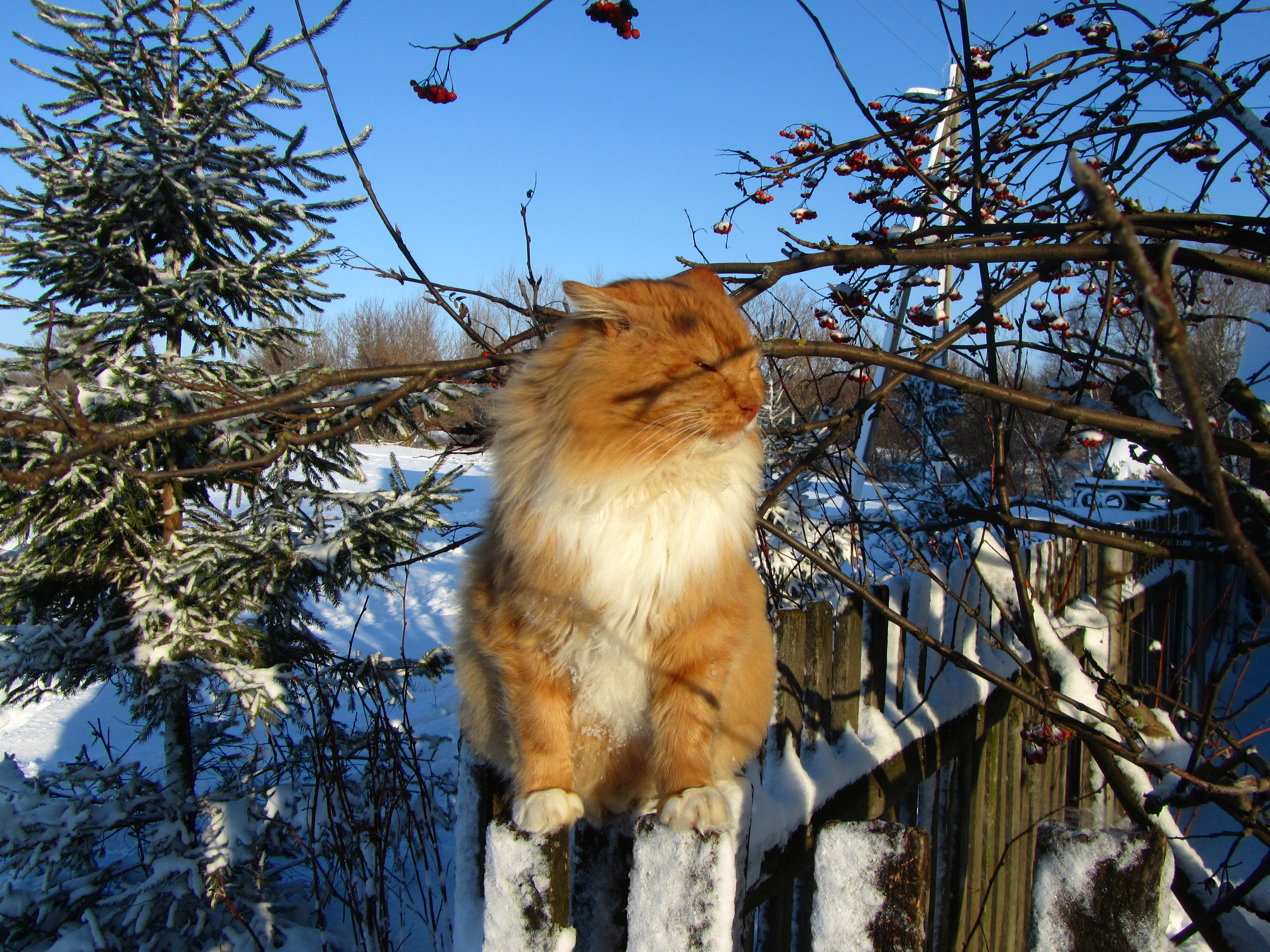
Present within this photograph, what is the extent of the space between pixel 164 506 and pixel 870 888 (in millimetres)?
3746

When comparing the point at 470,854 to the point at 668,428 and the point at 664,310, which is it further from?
the point at 664,310

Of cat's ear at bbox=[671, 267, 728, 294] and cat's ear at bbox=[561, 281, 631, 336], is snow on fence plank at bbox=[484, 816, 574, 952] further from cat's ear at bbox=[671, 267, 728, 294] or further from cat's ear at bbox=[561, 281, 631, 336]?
cat's ear at bbox=[671, 267, 728, 294]

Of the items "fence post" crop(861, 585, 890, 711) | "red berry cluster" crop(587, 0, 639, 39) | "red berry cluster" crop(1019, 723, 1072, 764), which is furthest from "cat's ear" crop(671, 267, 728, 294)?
"red berry cluster" crop(1019, 723, 1072, 764)

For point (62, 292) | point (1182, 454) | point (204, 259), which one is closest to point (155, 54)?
point (204, 259)

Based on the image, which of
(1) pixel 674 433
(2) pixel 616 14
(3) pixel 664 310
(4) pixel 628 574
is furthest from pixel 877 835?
(2) pixel 616 14

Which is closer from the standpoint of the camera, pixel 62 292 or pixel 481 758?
pixel 481 758

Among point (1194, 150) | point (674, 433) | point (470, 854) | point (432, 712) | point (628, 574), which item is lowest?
point (432, 712)

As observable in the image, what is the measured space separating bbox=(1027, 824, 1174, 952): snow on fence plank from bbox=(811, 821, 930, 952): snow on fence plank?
180 mm

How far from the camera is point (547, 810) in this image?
1331mm

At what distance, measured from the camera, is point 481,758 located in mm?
1662

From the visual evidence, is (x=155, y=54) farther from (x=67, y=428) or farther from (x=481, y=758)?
(x=481, y=758)

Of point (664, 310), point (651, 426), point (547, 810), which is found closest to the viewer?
point (547, 810)

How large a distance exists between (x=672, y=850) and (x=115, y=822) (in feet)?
12.2

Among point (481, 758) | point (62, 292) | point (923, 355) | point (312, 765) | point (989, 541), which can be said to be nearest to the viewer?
point (481, 758)
